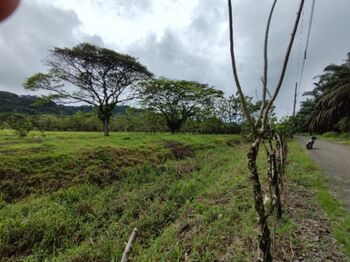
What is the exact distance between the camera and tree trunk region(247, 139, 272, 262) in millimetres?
2463

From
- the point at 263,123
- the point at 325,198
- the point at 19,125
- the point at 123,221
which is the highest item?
the point at 263,123

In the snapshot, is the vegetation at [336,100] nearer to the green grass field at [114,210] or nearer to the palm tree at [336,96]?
the palm tree at [336,96]

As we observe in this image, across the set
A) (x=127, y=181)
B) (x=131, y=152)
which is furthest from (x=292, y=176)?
(x=131, y=152)

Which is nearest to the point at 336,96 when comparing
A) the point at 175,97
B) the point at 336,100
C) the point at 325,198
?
the point at 336,100

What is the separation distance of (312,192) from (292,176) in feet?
5.38

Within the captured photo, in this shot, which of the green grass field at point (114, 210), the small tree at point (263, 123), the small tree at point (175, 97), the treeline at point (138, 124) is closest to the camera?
the small tree at point (263, 123)

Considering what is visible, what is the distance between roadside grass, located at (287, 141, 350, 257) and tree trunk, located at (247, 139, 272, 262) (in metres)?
1.67

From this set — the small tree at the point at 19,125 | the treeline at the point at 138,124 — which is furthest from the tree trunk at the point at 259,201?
the treeline at the point at 138,124

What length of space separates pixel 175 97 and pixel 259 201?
27.0m

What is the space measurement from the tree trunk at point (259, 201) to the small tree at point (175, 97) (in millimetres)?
23730

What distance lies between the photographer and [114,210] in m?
6.86

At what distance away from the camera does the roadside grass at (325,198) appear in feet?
13.2

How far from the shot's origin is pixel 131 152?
43.8ft

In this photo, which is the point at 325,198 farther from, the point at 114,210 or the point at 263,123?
the point at 114,210
